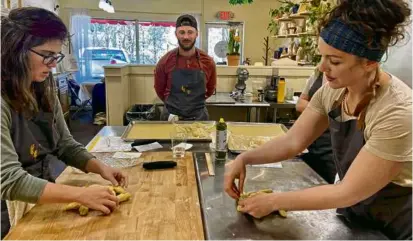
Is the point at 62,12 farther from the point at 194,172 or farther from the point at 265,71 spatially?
the point at 194,172

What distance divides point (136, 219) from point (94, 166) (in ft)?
1.41

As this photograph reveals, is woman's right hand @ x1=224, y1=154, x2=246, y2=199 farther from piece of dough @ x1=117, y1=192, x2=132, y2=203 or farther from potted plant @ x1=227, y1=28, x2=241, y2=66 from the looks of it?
potted plant @ x1=227, y1=28, x2=241, y2=66

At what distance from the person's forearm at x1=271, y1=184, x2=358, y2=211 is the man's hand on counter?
61cm

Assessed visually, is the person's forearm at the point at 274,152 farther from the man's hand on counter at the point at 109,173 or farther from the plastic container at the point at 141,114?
the plastic container at the point at 141,114

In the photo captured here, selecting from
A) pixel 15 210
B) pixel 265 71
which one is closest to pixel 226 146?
pixel 15 210

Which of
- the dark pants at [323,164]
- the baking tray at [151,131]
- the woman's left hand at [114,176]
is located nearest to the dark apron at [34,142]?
the woman's left hand at [114,176]

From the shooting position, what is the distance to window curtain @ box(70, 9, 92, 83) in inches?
Answer: 275

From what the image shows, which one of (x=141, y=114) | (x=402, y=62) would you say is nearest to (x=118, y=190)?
(x=402, y=62)

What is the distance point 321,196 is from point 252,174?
0.54 metres

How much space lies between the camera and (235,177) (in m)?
1.23

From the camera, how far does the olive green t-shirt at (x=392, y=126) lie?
0.87 metres

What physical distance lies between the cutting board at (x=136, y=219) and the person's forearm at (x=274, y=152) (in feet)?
0.85

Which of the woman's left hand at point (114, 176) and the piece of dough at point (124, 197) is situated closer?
the piece of dough at point (124, 197)

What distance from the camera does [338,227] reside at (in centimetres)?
101
